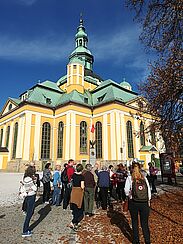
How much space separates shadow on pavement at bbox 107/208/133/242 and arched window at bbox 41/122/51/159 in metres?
26.6

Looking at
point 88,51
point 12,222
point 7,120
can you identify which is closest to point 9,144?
point 7,120

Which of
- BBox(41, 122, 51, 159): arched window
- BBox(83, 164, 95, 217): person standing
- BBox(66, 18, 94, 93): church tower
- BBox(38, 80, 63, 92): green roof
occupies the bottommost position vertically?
BBox(83, 164, 95, 217): person standing

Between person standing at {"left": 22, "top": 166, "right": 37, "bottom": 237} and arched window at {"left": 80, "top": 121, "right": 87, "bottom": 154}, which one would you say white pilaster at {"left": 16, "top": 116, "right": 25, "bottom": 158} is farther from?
person standing at {"left": 22, "top": 166, "right": 37, "bottom": 237}

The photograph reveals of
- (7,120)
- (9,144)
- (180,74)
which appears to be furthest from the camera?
(7,120)

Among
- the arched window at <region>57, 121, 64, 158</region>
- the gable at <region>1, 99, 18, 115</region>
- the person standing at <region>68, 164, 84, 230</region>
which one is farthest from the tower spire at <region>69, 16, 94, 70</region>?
the person standing at <region>68, 164, 84, 230</region>

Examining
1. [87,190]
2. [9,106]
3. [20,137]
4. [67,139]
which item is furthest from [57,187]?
[9,106]

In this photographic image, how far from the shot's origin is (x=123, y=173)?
955cm

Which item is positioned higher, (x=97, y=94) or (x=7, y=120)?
(x=97, y=94)

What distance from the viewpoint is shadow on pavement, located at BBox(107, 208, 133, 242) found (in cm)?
493

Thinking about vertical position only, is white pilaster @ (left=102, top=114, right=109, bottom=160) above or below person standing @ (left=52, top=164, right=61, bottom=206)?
above

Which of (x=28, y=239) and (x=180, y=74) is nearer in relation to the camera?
(x=28, y=239)

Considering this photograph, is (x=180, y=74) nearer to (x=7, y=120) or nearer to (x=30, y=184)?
(x=30, y=184)

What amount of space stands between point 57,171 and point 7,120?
111 ft

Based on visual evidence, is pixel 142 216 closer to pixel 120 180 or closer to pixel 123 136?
pixel 120 180
